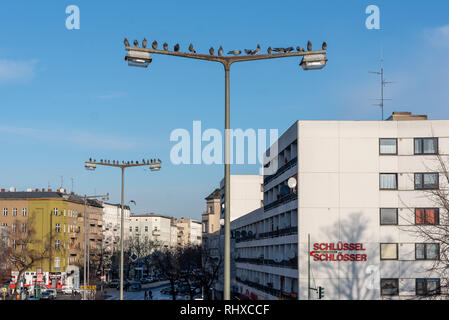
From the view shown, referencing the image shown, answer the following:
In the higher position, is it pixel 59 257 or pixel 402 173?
pixel 402 173

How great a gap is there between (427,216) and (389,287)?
6.95m

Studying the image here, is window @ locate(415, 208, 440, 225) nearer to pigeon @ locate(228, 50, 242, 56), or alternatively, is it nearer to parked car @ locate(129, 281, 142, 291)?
pigeon @ locate(228, 50, 242, 56)

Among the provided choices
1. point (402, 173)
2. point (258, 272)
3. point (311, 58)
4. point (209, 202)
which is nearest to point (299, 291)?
point (402, 173)

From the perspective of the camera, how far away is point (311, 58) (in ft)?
63.7

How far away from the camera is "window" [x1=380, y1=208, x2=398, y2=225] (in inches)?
2271

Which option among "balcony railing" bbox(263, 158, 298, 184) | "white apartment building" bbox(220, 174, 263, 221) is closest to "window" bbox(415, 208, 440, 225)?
"balcony railing" bbox(263, 158, 298, 184)

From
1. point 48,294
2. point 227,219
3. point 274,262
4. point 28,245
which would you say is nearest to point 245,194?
point 28,245

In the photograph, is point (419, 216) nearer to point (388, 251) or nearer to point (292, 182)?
point (388, 251)

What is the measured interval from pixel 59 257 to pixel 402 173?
9825 cm

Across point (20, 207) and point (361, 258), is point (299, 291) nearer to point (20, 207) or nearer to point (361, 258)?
point (361, 258)

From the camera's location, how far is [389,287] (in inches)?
2243

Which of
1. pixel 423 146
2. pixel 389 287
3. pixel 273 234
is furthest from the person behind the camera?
pixel 273 234

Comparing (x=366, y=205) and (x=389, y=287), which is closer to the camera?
(x=389, y=287)

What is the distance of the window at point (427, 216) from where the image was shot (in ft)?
187
